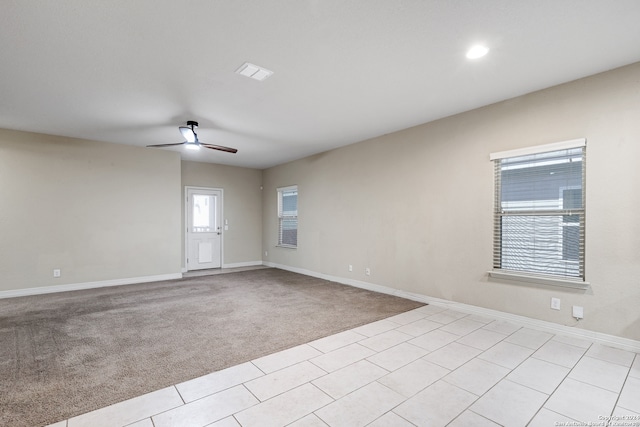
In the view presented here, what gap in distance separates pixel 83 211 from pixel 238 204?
3.33 m

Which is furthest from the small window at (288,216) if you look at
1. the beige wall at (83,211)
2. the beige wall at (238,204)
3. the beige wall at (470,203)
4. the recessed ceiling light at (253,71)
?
the recessed ceiling light at (253,71)

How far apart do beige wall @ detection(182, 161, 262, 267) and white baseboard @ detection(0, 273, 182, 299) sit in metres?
1.74

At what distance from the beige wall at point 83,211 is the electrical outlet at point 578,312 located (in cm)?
664

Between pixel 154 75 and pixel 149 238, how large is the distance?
13.3 ft

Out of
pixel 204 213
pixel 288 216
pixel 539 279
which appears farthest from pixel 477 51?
pixel 204 213

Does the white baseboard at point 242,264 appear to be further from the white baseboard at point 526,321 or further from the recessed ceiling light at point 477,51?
the recessed ceiling light at point 477,51

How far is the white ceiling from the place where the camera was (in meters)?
2.03

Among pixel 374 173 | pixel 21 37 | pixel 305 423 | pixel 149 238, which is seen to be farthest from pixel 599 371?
pixel 149 238

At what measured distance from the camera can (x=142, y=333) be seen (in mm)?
3227

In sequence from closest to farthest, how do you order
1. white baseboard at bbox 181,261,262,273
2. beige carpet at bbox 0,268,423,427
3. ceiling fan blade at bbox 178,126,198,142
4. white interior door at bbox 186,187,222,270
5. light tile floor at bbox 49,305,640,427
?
light tile floor at bbox 49,305,640,427, beige carpet at bbox 0,268,423,427, ceiling fan blade at bbox 178,126,198,142, white interior door at bbox 186,187,222,270, white baseboard at bbox 181,261,262,273

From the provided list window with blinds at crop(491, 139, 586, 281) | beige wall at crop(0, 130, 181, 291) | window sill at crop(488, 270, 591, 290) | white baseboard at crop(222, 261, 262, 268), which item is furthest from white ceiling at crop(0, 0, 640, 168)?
white baseboard at crop(222, 261, 262, 268)

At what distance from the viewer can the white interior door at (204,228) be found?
282 inches

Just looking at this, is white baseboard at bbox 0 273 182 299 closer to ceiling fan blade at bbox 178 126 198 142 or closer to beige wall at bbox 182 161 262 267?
beige wall at bbox 182 161 262 267

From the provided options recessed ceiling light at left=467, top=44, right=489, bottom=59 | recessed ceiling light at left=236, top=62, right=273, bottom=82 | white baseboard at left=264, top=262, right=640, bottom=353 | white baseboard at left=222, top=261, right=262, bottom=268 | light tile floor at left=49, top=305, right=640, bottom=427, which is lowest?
white baseboard at left=222, top=261, right=262, bottom=268
